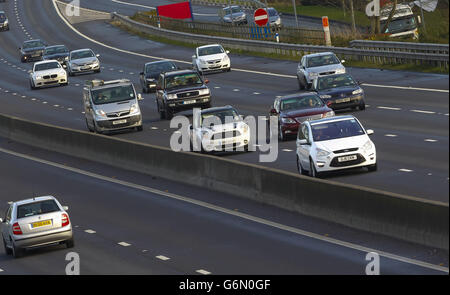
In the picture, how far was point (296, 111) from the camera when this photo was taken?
34219 millimetres

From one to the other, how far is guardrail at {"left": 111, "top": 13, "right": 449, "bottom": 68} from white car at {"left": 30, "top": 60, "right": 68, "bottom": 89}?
12199 mm

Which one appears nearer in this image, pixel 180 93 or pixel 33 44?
pixel 180 93

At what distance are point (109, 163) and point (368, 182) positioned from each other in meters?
13.6

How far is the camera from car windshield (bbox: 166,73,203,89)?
1716 inches

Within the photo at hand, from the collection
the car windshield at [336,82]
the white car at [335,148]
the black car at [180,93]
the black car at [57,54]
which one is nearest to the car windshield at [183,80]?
the black car at [180,93]

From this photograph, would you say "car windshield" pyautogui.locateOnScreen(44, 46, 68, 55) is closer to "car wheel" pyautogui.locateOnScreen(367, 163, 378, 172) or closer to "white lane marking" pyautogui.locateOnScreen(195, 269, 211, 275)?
"car wheel" pyautogui.locateOnScreen(367, 163, 378, 172)

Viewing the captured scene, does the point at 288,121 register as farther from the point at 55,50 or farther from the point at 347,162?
the point at 55,50

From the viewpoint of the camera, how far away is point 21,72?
73625 mm

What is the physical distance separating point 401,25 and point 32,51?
25.7m

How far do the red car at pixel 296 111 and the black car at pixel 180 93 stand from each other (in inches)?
294

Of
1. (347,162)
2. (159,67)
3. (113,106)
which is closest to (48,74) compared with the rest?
(159,67)

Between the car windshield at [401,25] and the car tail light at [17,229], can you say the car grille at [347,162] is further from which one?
the car windshield at [401,25]

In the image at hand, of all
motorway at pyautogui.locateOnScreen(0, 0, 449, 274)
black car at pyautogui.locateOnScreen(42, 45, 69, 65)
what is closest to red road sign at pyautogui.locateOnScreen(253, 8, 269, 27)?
motorway at pyautogui.locateOnScreen(0, 0, 449, 274)
